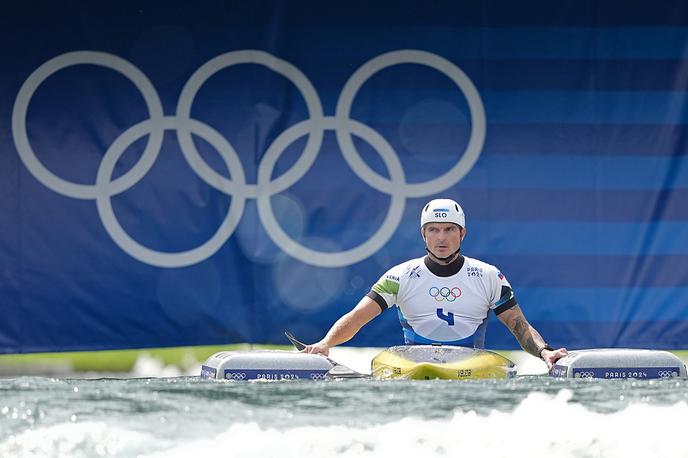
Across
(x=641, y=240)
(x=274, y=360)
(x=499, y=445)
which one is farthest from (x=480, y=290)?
(x=499, y=445)

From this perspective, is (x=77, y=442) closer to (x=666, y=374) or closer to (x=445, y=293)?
(x=445, y=293)

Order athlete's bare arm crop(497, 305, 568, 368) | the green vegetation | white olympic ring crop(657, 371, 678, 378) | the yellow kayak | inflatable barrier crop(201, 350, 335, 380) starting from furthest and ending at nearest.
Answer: the green vegetation, athlete's bare arm crop(497, 305, 568, 368), white olympic ring crop(657, 371, 678, 378), inflatable barrier crop(201, 350, 335, 380), the yellow kayak

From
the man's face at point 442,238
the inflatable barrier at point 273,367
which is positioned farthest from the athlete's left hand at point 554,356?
the inflatable barrier at point 273,367

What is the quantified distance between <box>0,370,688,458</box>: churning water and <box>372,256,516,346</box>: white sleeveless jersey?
210 centimetres

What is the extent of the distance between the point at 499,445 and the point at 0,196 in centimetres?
571

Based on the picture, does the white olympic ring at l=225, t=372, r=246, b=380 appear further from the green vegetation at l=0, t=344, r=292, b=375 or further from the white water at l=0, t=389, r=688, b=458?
the white water at l=0, t=389, r=688, b=458

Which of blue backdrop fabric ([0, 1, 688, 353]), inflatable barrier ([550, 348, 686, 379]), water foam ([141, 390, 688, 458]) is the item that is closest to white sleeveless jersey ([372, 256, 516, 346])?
inflatable barrier ([550, 348, 686, 379])

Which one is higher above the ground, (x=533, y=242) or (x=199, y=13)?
(x=199, y=13)

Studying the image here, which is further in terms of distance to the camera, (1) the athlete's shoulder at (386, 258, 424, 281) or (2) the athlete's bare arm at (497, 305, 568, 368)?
(1) the athlete's shoulder at (386, 258, 424, 281)

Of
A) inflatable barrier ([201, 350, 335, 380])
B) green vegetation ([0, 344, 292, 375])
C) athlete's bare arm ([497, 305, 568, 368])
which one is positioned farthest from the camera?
green vegetation ([0, 344, 292, 375])

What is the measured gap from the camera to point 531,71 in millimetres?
9648

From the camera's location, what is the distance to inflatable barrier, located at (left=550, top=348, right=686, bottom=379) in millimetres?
7336

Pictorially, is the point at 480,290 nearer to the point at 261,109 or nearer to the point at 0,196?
the point at 261,109

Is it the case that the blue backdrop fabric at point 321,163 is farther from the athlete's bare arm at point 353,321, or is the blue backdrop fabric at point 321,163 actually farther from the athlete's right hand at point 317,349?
the athlete's right hand at point 317,349
